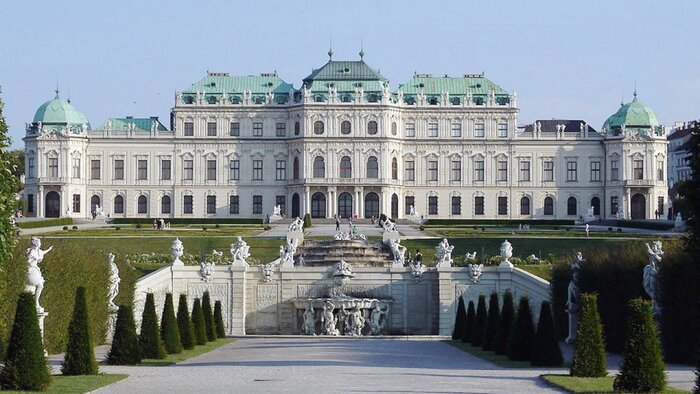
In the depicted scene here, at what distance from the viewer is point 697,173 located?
23.1 m

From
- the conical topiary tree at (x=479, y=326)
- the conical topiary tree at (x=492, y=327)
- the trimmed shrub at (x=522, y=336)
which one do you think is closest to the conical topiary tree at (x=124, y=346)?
the trimmed shrub at (x=522, y=336)

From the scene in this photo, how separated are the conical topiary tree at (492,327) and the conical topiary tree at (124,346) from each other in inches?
330

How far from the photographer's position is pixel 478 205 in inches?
3413

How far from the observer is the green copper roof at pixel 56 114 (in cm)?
8544

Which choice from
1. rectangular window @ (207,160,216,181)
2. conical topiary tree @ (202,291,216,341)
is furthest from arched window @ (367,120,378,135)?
conical topiary tree @ (202,291,216,341)

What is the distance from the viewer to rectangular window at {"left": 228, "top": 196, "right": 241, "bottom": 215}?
3383 inches

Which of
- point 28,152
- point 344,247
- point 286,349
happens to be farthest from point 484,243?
point 28,152

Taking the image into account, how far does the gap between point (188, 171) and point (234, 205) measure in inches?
139

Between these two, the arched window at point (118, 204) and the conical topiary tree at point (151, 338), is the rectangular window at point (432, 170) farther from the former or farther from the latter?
the conical topiary tree at point (151, 338)

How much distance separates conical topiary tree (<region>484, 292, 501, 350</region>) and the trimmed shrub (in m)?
3.11

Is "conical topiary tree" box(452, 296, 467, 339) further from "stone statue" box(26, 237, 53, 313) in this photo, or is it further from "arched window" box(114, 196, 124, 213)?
"arched window" box(114, 196, 124, 213)

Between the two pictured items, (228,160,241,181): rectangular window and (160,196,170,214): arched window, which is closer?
(160,196,170,214): arched window

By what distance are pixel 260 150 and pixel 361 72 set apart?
7.74m

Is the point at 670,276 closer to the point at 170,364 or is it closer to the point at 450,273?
the point at 170,364
